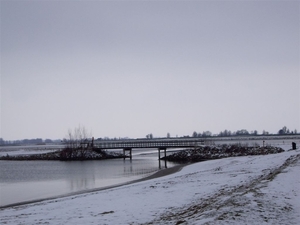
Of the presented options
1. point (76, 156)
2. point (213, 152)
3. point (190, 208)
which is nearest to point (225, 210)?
point (190, 208)

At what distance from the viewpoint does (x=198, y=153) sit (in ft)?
188

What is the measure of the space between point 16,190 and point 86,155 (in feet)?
151

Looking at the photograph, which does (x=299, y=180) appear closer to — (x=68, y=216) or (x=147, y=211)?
(x=147, y=211)

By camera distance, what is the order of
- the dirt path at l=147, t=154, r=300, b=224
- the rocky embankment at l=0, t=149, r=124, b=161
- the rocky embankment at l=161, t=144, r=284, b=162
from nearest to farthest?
the dirt path at l=147, t=154, r=300, b=224
the rocky embankment at l=161, t=144, r=284, b=162
the rocky embankment at l=0, t=149, r=124, b=161

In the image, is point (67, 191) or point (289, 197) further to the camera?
point (67, 191)

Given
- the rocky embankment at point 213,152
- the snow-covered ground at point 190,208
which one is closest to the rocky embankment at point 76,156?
the rocky embankment at point 213,152

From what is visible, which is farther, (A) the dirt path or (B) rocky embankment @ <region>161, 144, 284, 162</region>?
(B) rocky embankment @ <region>161, 144, 284, 162</region>

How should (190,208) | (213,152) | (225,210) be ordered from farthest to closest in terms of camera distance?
1. (213,152)
2. (190,208)
3. (225,210)

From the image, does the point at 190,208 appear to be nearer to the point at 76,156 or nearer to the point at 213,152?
the point at 213,152

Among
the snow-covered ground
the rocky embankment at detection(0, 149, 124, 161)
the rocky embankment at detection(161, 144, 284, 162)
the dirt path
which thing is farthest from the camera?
the rocky embankment at detection(0, 149, 124, 161)

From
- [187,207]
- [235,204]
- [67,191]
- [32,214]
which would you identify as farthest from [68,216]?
[67,191]

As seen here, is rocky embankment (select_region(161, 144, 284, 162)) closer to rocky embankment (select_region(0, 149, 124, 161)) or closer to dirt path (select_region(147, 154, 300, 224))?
rocky embankment (select_region(0, 149, 124, 161))

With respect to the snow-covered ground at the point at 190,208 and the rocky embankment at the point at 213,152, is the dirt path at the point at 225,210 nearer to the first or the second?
the snow-covered ground at the point at 190,208

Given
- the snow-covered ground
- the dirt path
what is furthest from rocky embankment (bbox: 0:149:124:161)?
the dirt path
